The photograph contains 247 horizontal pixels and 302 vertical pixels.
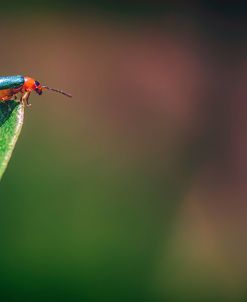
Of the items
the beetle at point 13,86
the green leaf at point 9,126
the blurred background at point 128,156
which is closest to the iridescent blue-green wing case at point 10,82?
the beetle at point 13,86

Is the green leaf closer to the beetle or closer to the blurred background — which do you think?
the beetle

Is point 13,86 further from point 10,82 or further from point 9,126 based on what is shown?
point 9,126

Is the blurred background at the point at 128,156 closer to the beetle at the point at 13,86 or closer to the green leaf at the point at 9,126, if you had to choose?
the beetle at the point at 13,86

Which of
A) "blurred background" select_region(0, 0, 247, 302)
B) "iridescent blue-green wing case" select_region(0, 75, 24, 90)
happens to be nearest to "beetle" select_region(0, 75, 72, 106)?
"iridescent blue-green wing case" select_region(0, 75, 24, 90)

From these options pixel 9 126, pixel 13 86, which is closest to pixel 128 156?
pixel 13 86

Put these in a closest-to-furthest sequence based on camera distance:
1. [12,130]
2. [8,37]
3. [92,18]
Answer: [12,130], [8,37], [92,18]

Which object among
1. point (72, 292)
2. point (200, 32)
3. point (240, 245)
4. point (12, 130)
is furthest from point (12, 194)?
point (200, 32)

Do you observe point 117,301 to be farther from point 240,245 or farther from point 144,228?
point 240,245
